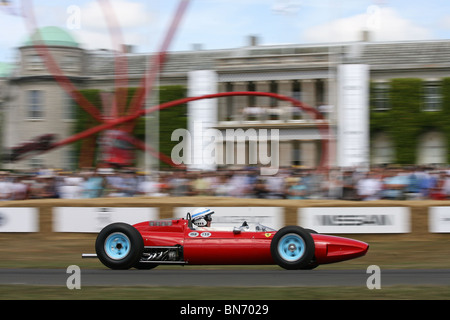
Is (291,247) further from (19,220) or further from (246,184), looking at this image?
(19,220)

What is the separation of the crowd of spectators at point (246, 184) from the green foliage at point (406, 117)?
48.1 feet

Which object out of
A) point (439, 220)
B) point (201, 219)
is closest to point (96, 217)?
point (201, 219)

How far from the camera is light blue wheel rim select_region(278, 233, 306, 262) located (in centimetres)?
891

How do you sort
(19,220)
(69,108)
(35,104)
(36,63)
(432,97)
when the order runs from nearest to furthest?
(19,220) → (432,97) → (69,108) → (35,104) → (36,63)

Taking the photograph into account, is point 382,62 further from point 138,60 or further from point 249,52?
point 138,60

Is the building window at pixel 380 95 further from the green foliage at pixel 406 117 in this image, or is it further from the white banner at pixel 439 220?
the white banner at pixel 439 220

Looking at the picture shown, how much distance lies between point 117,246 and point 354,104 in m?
22.2

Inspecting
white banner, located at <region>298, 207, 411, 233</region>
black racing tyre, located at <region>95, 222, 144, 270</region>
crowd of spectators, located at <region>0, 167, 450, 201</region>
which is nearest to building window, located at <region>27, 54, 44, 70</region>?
crowd of spectators, located at <region>0, 167, 450, 201</region>

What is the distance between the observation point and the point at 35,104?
3453 cm

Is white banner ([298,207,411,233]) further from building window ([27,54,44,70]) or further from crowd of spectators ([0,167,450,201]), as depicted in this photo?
building window ([27,54,44,70])

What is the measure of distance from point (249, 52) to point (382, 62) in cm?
751

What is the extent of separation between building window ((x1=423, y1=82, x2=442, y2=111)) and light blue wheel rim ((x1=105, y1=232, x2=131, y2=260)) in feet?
78.7

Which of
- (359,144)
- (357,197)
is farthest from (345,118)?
(357,197)

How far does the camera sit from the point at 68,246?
13445mm
